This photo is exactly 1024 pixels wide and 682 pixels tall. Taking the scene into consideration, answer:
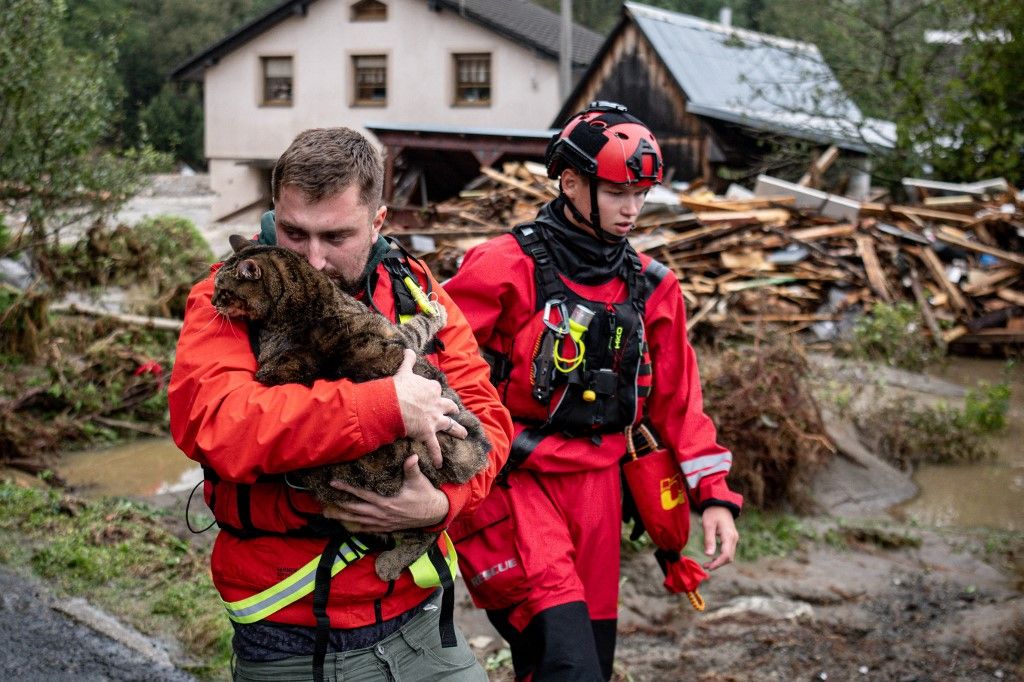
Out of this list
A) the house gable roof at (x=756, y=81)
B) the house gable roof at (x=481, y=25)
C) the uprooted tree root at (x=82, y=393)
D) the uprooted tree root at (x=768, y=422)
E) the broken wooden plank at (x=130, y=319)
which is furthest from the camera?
the house gable roof at (x=481, y=25)

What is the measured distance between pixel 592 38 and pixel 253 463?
137ft

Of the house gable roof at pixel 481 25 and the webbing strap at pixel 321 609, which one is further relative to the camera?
the house gable roof at pixel 481 25

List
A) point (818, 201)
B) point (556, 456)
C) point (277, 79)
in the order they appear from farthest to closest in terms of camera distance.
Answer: point (277, 79) → point (818, 201) → point (556, 456)

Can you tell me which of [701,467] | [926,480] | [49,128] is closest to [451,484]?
[701,467]

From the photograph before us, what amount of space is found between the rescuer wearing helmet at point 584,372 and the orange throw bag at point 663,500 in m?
0.07

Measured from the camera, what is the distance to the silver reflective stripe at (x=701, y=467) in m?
4.16

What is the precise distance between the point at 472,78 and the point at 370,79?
3.66 metres

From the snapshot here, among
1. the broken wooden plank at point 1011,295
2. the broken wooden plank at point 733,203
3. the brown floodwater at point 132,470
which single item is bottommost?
the brown floodwater at point 132,470

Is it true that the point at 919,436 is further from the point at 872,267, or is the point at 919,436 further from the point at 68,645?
the point at 68,645

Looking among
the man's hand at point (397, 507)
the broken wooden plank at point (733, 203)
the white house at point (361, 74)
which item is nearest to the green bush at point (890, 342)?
the broken wooden plank at point (733, 203)

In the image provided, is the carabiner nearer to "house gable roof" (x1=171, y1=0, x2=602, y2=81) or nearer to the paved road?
the paved road

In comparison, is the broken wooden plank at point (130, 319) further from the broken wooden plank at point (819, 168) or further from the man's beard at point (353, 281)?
the broken wooden plank at point (819, 168)

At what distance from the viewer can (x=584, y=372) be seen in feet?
13.4

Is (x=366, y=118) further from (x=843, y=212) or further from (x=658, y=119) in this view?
(x=843, y=212)
